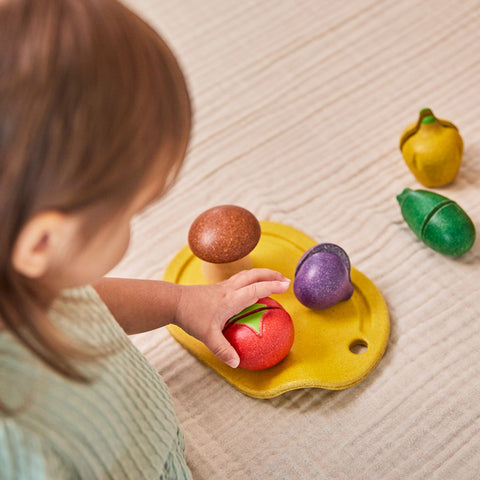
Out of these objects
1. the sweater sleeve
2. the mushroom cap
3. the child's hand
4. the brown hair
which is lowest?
the child's hand

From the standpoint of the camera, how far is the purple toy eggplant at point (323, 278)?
0.68 metres

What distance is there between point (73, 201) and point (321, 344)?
1.28ft

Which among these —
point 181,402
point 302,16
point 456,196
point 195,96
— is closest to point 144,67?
point 181,402

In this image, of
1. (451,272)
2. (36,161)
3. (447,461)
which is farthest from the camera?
(451,272)

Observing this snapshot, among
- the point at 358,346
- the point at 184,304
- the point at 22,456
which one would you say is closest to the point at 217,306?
the point at 184,304

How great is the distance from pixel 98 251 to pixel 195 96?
63 centimetres

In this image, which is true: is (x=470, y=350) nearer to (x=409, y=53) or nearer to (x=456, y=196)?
(x=456, y=196)

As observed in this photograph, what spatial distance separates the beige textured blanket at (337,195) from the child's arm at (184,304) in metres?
0.07

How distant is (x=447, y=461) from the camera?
62cm

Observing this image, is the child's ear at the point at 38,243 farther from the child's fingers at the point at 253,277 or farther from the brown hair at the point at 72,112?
the child's fingers at the point at 253,277

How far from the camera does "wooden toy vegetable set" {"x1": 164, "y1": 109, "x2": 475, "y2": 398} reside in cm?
66

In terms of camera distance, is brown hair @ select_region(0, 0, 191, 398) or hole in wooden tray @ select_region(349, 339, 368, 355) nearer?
brown hair @ select_region(0, 0, 191, 398)

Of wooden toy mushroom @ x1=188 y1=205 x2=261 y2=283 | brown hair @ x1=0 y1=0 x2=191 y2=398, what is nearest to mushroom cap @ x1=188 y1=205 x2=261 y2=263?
wooden toy mushroom @ x1=188 y1=205 x2=261 y2=283

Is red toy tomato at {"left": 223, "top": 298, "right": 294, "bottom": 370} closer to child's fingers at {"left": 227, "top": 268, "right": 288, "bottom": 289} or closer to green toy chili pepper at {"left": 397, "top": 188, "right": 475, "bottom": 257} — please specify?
child's fingers at {"left": 227, "top": 268, "right": 288, "bottom": 289}
